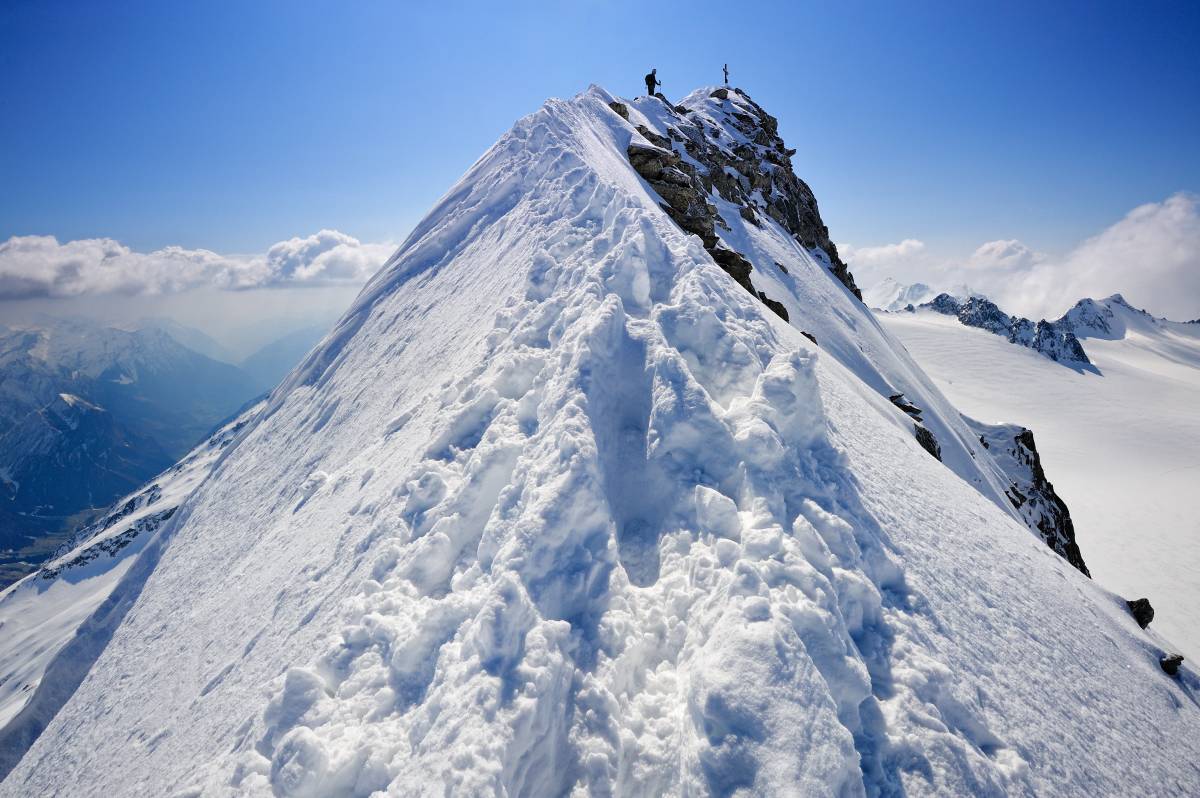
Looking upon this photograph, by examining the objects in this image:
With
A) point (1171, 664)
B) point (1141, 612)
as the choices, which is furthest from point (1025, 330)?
point (1171, 664)

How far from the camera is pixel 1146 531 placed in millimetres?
39000

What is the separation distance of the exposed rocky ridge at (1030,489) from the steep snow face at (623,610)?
60.6 ft

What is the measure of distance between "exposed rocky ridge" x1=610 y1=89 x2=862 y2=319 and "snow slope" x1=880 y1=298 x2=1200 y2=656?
1133 inches

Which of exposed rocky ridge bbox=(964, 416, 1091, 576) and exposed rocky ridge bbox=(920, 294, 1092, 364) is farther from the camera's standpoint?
exposed rocky ridge bbox=(920, 294, 1092, 364)

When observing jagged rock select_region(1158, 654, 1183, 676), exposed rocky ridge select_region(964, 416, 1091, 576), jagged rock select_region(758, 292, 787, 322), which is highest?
jagged rock select_region(758, 292, 787, 322)

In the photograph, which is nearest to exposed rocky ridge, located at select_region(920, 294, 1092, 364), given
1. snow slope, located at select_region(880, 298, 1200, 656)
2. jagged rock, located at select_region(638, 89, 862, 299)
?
snow slope, located at select_region(880, 298, 1200, 656)

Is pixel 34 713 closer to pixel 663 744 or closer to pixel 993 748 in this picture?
pixel 663 744

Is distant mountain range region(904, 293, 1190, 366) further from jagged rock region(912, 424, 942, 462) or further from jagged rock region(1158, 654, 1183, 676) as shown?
jagged rock region(1158, 654, 1183, 676)

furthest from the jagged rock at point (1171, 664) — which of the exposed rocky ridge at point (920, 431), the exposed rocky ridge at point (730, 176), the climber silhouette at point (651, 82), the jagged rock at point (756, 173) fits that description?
the climber silhouette at point (651, 82)

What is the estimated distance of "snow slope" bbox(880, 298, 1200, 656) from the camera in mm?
34406

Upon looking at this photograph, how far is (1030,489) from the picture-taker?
31781mm

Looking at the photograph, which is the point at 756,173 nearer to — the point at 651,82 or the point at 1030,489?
the point at 651,82

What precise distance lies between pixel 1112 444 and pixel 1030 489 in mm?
38495

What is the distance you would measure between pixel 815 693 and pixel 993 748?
290cm
